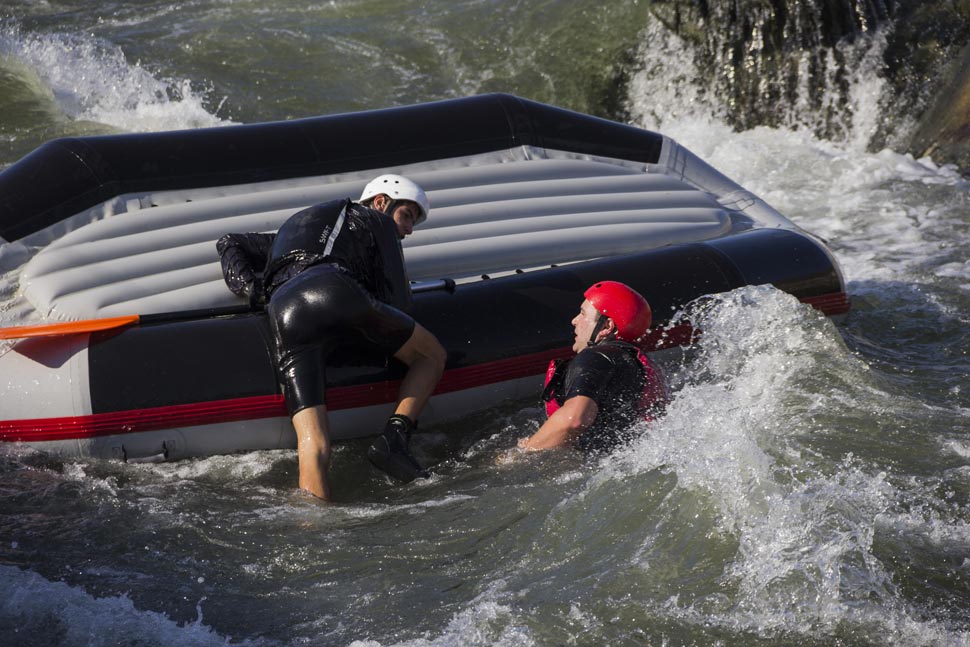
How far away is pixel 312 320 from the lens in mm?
4363

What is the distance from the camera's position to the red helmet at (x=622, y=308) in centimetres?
450

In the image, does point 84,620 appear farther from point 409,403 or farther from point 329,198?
point 329,198

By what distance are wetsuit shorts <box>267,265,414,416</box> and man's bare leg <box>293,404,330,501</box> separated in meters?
0.04

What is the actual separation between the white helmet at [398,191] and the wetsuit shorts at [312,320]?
60 centimetres

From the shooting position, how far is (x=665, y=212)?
5.93 meters

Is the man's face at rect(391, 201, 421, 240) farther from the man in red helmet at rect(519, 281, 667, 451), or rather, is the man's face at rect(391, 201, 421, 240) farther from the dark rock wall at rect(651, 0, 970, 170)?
the dark rock wall at rect(651, 0, 970, 170)

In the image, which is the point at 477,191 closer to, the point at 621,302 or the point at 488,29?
the point at 621,302

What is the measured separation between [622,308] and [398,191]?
1109 mm

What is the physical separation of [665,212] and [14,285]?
121 inches

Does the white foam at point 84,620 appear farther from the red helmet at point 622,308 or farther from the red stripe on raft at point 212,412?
the red helmet at point 622,308

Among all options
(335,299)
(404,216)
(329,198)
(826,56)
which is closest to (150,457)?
(335,299)

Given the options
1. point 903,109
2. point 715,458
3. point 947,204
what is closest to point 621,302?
point 715,458

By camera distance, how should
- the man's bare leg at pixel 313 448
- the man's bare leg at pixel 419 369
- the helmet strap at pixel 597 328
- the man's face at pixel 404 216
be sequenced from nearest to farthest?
the man's bare leg at pixel 313 448 < the helmet strap at pixel 597 328 < the man's bare leg at pixel 419 369 < the man's face at pixel 404 216

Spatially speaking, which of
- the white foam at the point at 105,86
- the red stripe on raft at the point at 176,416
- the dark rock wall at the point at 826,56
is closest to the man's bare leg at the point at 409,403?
the red stripe on raft at the point at 176,416
